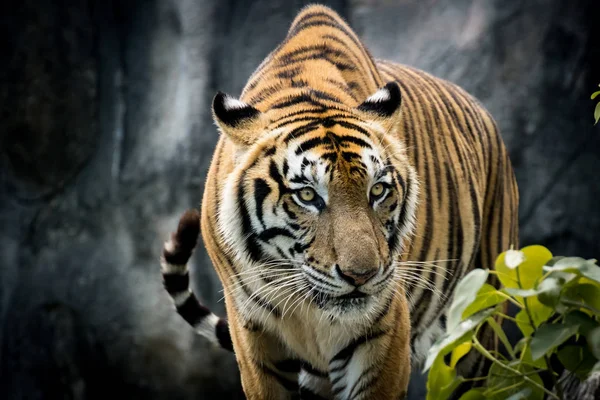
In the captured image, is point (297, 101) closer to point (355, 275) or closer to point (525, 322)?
point (355, 275)

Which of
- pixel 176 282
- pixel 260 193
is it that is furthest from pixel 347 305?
pixel 176 282

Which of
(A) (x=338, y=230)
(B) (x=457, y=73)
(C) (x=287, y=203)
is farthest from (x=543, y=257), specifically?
(B) (x=457, y=73)

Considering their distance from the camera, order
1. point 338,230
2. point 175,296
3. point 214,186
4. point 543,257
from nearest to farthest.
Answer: point 543,257
point 338,230
point 214,186
point 175,296

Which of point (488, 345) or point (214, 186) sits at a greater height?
point (214, 186)

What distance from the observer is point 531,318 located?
1631 millimetres

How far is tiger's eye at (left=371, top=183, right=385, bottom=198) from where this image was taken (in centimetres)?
245

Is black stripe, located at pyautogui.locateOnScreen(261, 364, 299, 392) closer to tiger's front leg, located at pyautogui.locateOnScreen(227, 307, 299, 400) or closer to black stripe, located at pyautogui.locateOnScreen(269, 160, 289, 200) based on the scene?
tiger's front leg, located at pyautogui.locateOnScreen(227, 307, 299, 400)

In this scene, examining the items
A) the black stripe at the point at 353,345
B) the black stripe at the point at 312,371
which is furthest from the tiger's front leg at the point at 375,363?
the black stripe at the point at 312,371

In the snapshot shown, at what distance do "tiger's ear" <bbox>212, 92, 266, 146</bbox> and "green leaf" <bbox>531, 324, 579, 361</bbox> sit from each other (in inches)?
50.3

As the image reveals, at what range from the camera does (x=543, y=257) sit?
62.2 inches

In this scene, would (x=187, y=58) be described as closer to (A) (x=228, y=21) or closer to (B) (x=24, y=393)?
(A) (x=228, y=21)

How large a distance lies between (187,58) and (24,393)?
2.46 meters

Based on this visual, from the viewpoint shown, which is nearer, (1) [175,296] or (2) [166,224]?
(1) [175,296]

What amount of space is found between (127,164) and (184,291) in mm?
2115
